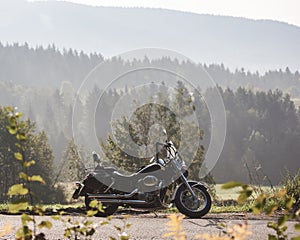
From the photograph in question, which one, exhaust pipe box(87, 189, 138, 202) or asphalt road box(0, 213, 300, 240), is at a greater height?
exhaust pipe box(87, 189, 138, 202)

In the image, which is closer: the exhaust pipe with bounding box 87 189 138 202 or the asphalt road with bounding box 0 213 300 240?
the asphalt road with bounding box 0 213 300 240

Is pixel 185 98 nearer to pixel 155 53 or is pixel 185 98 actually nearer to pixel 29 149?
pixel 29 149

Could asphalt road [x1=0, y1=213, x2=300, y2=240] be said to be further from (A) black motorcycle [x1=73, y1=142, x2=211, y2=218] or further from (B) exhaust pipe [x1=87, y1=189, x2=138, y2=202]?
(B) exhaust pipe [x1=87, y1=189, x2=138, y2=202]

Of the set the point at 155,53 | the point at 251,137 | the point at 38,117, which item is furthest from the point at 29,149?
the point at 38,117

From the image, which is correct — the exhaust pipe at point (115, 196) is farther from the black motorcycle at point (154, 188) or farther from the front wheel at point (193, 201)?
the front wheel at point (193, 201)

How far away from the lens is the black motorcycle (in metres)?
8.32

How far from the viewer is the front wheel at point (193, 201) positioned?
8.21m

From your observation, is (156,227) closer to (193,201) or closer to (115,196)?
(193,201)

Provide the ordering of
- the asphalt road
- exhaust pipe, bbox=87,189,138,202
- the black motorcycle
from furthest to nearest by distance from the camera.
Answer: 1. exhaust pipe, bbox=87,189,138,202
2. the black motorcycle
3. the asphalt road

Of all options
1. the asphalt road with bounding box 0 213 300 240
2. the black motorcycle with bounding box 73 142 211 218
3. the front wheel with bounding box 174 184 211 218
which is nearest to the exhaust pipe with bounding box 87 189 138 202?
the black motorcycle with bounding box 73 142 211 218

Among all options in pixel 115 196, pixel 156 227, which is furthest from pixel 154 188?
pixel 156 227

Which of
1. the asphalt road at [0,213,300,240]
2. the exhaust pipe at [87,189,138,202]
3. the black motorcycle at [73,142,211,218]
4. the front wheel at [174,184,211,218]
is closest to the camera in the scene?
the asphalt road at [0,213,300,240]

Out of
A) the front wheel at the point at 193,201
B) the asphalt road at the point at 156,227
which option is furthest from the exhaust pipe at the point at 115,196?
the front wheel at the point at 193,201

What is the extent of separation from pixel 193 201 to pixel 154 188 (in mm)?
641
